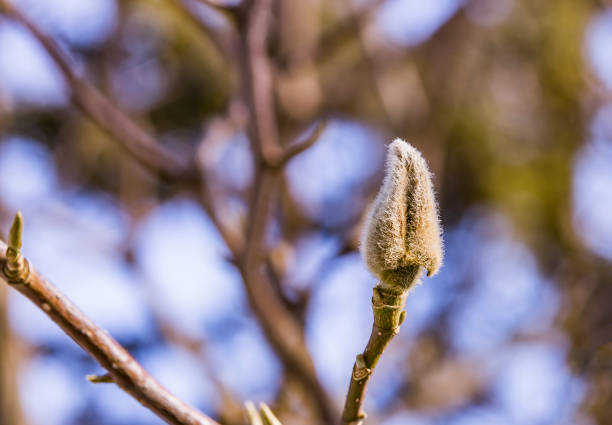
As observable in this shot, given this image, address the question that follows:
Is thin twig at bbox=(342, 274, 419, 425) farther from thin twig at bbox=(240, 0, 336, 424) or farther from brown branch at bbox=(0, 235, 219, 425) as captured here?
thin twig at bbox=(240, 0, 336, 424)

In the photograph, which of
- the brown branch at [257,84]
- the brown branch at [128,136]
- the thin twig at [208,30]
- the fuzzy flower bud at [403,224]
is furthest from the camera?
the thin twig at [208,30]

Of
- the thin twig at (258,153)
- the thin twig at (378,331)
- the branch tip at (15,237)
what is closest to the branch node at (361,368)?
the thin twig at (378,331)

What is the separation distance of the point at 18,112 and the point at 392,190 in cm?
346

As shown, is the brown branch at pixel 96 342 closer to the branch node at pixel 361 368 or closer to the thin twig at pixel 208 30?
the branch node at pixel 361 368

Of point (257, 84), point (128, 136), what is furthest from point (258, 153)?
point (128, 136)

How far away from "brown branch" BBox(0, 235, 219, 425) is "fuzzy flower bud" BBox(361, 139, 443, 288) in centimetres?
26

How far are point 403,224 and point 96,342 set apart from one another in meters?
0.34

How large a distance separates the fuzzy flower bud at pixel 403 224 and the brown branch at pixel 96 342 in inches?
10.2

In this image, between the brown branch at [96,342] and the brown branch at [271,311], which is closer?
the brown branch at [96,342]

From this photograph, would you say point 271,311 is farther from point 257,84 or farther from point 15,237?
point 15,237

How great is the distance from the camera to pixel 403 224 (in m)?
0.56

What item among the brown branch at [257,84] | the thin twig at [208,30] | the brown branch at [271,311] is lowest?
the brown branch at [271,311]

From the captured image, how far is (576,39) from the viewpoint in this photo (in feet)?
11.2

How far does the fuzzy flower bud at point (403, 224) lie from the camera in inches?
22.0
